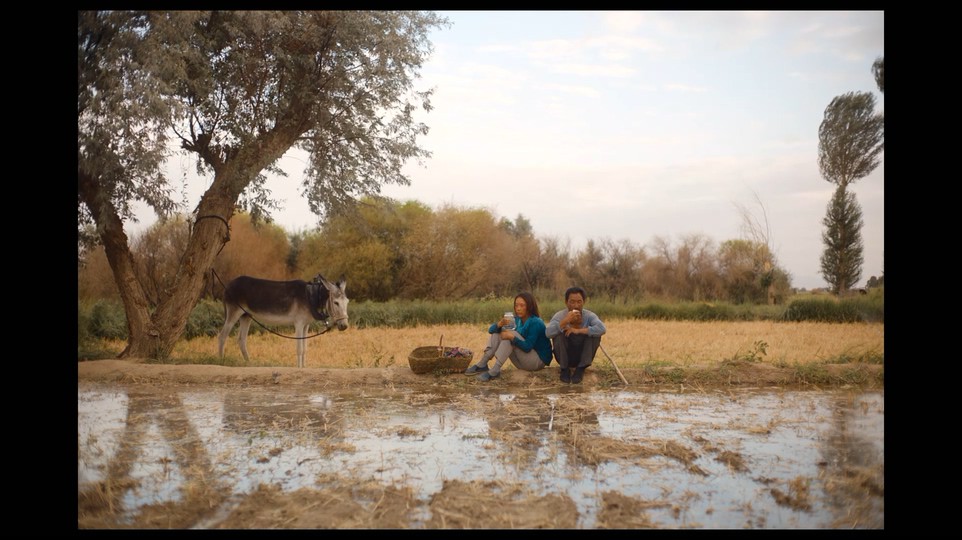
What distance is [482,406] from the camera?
7859 millimetres

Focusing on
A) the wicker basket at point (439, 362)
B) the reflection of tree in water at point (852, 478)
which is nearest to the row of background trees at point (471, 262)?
the wicker basket at point (439, 362)

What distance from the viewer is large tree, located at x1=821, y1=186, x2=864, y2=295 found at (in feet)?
90.5

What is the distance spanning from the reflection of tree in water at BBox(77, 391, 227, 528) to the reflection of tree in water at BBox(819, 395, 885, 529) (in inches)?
157

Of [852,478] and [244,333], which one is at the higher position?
[244,333]

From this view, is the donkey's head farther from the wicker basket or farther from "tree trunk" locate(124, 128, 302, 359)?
"tree trunk" locate(124, 128, 302, 359)

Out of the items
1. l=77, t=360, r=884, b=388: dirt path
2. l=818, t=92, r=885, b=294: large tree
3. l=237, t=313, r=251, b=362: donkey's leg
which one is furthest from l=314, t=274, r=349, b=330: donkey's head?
l=818, t=92, r=885, b=294: large tree

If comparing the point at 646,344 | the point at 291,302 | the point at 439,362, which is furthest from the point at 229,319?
the point at 646,344

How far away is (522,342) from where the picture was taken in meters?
9.28

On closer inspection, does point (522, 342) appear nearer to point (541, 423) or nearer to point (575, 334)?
point (575, 334)

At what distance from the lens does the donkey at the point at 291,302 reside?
428 inches

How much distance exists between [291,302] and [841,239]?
976 inches
